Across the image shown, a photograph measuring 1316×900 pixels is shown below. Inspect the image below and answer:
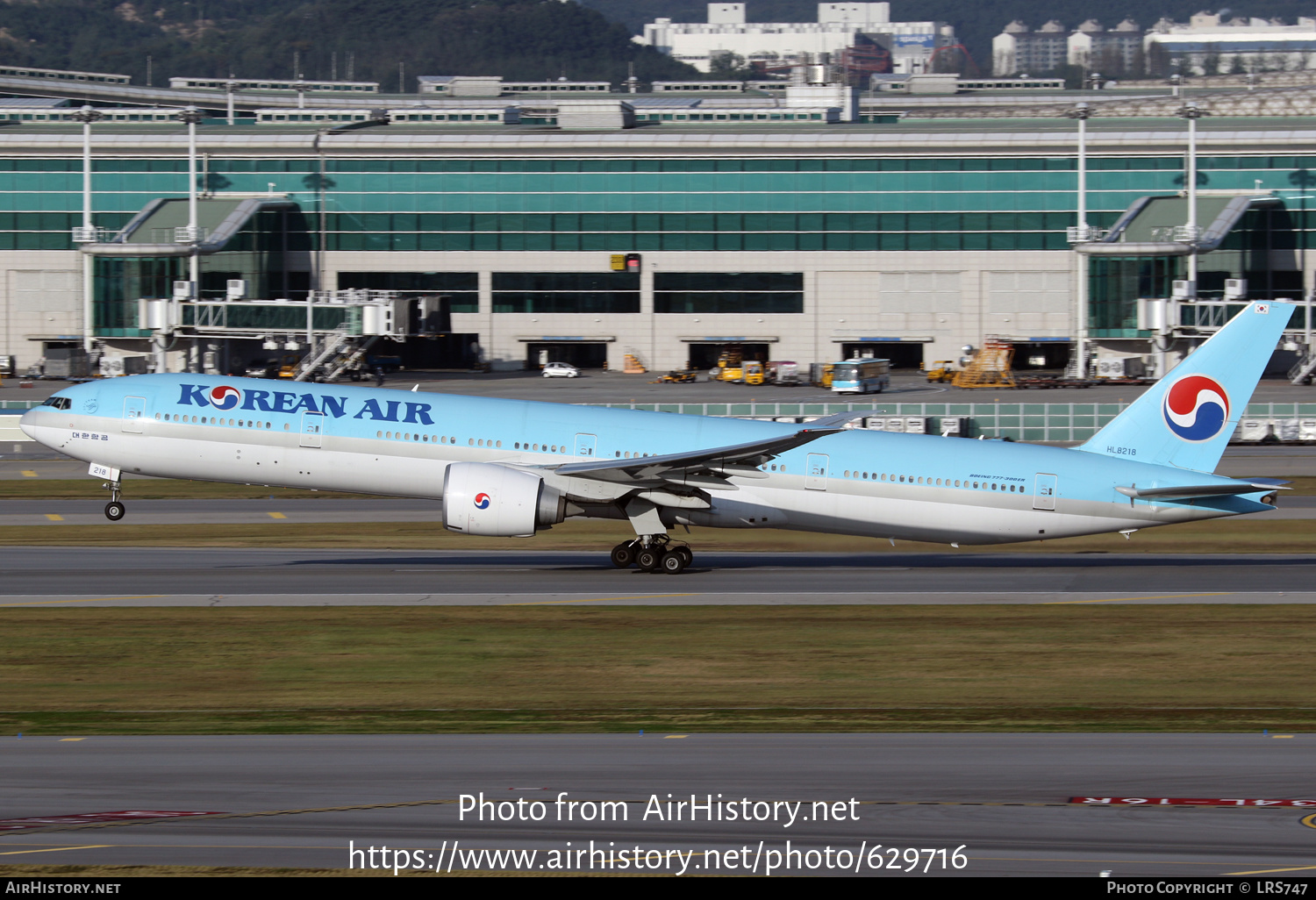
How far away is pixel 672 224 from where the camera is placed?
11494cm

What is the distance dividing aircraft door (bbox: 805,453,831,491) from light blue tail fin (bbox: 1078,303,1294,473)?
8101 millimetres

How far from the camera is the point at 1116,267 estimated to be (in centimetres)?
10806

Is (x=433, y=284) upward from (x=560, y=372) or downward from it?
upward

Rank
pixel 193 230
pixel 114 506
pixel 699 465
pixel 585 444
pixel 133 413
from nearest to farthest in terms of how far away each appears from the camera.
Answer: pixel 699 465, pixel 133 413, pixel 585 444, pixel 114 506, pixel 193 230

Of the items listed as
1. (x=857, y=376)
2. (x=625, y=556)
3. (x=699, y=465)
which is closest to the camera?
(x=699, y=465)

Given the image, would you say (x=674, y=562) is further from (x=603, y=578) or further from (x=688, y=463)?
(x=688, y=463)

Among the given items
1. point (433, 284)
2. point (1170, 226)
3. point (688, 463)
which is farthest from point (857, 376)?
point (688, 463)

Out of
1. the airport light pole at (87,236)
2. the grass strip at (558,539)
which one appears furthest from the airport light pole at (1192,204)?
the airport light pole at (87,236)

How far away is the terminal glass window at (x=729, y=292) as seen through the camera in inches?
4496

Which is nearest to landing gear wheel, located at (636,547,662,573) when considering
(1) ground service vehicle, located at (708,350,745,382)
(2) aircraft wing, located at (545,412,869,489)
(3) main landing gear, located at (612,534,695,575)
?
(3) main landing gear, located at (612,534,695,575)

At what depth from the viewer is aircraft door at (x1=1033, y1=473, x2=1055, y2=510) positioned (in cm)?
3884

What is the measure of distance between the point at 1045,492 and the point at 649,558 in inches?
430
